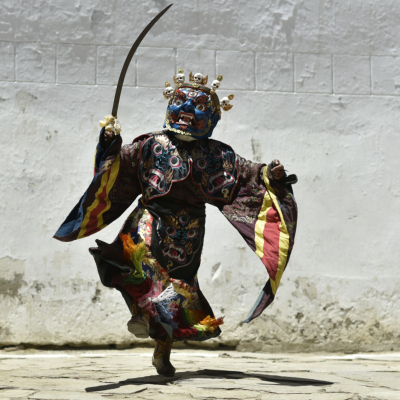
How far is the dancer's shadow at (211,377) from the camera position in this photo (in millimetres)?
3579

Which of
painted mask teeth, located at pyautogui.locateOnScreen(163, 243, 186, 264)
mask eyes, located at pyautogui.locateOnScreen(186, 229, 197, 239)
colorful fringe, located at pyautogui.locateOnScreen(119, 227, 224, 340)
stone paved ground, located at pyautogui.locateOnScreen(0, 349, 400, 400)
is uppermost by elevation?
mask eyes, located at pyautogui.locateOnScreen(186, 229, 197, 239)

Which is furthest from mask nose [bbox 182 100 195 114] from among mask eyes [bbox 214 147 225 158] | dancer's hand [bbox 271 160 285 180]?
dancer's hand [bbox 271 160 285 180]

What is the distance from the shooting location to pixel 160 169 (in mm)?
3871

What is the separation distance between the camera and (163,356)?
379cm

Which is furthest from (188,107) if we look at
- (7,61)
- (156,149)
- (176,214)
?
(7,61)

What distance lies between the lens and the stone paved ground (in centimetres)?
330

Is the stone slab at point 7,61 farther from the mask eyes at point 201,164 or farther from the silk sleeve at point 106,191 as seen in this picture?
the mask eyes at point 201,164

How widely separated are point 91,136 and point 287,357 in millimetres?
2400

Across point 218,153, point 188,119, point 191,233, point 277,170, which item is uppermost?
point 188,119

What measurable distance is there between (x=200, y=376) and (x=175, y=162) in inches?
50.0

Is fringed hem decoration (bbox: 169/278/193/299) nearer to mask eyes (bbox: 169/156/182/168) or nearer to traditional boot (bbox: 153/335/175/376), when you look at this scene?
traditional boot (bbox: 153/335/175/376)

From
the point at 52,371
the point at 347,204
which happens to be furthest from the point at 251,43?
the point at 52,371

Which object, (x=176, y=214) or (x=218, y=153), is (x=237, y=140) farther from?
(x=176, y=214)

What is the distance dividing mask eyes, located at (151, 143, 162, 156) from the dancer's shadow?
50.6 inches
